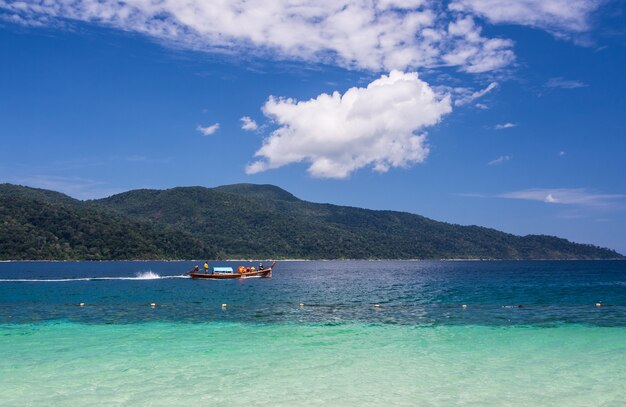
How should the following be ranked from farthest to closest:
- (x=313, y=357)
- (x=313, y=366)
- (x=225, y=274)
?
1. (x=225, y=274)
2. (x=313, y=357)
3. (x=313, y=366)

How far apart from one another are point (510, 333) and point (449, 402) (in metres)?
18.0

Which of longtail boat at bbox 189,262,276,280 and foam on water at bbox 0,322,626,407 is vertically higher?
longtail boat at bbox 189,262,276,280

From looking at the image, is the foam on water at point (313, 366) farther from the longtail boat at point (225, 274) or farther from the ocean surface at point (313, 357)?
the longtail boat at point (225, 274)

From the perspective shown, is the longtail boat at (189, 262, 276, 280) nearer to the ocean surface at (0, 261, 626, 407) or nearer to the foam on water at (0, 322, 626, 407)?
the ocean surface at (0, 261, 626, 407)

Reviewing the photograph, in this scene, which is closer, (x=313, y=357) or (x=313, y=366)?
(x=313, y=366)

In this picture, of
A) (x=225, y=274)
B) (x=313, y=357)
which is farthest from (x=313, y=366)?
(x=225, y=274)

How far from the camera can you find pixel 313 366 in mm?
23781

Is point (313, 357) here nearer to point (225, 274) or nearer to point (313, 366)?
point (313, 366)

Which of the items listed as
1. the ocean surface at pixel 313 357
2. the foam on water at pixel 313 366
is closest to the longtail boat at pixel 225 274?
the ocean surface at pixel 313 357

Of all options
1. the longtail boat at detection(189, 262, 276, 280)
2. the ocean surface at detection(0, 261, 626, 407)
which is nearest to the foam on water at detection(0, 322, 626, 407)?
the ocean surface at detection(0, 261, 626, 407)

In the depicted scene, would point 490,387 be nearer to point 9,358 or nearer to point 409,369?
point 409,369

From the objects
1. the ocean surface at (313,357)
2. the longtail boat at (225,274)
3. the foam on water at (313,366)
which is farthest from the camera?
the longtail boat at (225,274)

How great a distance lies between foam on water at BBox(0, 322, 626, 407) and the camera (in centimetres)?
1870

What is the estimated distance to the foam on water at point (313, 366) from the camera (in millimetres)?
18703
